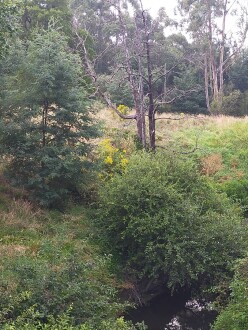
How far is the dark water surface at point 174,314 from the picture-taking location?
10910 mm

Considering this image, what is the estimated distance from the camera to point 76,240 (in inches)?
473

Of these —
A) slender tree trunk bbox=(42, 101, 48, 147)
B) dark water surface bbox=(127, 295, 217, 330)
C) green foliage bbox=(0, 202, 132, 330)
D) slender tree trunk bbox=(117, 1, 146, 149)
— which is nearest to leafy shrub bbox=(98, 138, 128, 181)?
slender tree trunk bbox=(117, 1, 146, 149)

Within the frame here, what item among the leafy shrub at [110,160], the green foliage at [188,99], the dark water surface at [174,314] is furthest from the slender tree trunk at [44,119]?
the green foliage at [188,99]

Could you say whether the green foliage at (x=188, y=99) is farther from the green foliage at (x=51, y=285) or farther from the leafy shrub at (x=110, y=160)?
the green foliage at (x=51, y=285)

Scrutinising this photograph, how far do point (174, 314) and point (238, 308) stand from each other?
3.43 metres

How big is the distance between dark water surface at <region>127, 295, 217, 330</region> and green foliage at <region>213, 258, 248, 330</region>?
6.81ft

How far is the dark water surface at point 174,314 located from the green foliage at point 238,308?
6.81ft

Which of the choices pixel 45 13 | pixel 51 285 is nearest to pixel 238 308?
pixel 51 285

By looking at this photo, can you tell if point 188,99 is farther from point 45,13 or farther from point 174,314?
point 174,314

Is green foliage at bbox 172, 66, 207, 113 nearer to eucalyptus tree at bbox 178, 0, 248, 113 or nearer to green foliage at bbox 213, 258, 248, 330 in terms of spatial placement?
eucalyptus tree at bbox 178, 0, 248, 113

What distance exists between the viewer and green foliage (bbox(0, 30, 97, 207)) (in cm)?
1285

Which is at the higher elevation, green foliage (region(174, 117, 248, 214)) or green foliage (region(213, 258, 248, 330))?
green foliage (region(174, 117, 248, 214))

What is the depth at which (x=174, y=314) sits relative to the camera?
37.8 feet

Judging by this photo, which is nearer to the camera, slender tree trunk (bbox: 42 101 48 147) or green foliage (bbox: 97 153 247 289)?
green foliage (bbox: 97 153 247 289)
